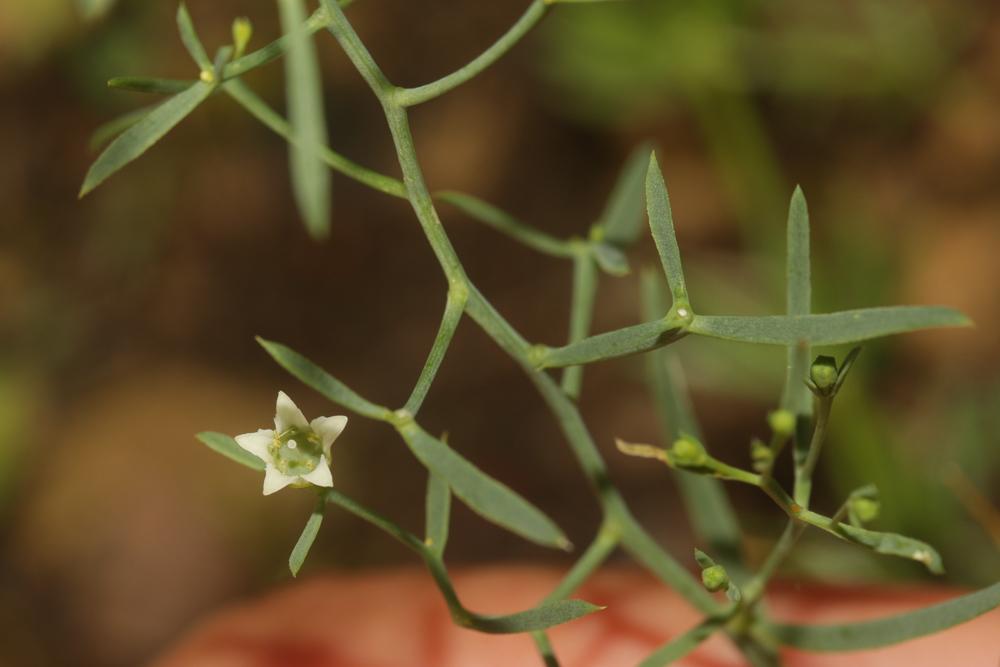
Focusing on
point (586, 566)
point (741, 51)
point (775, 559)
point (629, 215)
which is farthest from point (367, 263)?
point (775, 559)

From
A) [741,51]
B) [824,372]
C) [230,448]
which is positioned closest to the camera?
[824,372]

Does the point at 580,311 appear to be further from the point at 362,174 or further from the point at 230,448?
the point at 230,448

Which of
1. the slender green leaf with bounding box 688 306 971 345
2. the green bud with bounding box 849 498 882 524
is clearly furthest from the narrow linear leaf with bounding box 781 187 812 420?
the green bud with bounding box 849 498 882 524

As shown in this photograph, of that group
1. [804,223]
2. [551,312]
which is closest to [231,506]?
[551,312]

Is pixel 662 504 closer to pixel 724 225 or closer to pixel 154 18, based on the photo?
pixel 724 225

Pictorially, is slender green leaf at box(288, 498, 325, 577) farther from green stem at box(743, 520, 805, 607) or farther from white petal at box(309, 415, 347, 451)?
green stem at box(743, 520, 805, 607)

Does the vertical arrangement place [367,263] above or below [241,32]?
below
